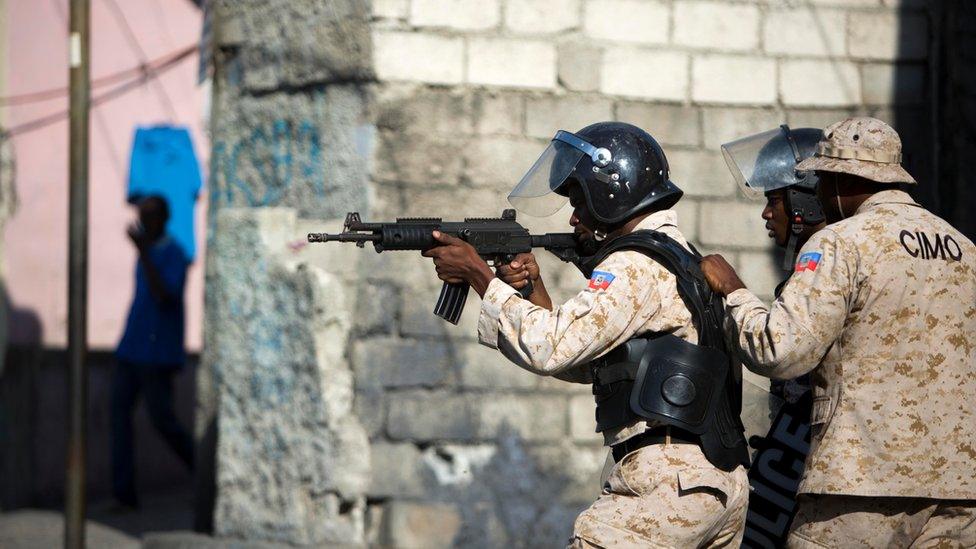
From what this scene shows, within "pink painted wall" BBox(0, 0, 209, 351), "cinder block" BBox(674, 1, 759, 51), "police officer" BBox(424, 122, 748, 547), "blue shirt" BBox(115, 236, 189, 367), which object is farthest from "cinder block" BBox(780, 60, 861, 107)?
"pink painted wall" BBox(0, 0, 209, 351)

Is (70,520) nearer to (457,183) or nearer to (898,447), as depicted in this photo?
(457,183)

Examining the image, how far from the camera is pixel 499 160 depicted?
19.3 feet

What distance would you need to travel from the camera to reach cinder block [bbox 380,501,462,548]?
5.73 meters

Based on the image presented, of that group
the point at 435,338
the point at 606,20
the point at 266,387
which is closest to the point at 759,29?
the point at 606,20

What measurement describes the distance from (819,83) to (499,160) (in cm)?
153

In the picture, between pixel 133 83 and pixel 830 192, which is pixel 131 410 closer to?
pixel 133 83

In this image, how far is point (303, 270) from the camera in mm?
5844

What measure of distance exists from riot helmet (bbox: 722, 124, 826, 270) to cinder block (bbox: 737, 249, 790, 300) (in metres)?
2.17

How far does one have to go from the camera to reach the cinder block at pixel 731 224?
19.9 ft

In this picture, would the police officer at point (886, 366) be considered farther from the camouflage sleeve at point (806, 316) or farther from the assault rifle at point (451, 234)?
the assault rifle at point (451, 234)

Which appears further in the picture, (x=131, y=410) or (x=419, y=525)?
(x=131, y=410)

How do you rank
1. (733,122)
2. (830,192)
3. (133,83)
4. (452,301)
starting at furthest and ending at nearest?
(133,83), (733,122), (452,301), (830,192)

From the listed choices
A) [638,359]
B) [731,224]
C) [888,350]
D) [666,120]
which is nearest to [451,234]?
[638,359]

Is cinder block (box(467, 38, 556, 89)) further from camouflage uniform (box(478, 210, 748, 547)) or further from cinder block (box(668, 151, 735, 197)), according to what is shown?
camouflage uniform (box(478, 210, 748, 547))
